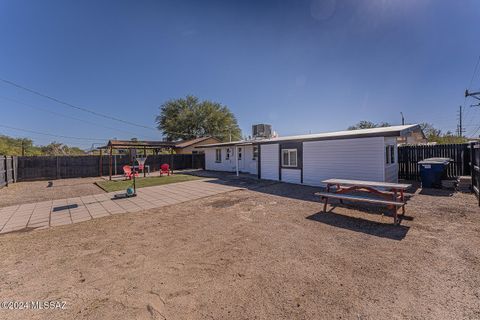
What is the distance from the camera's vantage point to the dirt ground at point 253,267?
2.11 m

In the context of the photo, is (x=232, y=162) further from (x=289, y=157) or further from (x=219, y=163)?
(x=289, y=157)

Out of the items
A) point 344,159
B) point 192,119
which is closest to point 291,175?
point 344,159

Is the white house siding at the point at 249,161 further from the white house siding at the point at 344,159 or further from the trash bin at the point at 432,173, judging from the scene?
the trash bin at the point at 432,173

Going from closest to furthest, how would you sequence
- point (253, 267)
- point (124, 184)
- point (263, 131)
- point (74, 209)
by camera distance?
point (253, 267)
point (74, 209)
point (124, 184)
point (263, 131)

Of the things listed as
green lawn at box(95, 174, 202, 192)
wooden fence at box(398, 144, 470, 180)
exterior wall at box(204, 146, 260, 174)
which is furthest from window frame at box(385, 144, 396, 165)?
green lawn at box(95, 174, 202, 192)

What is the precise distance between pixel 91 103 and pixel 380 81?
106 feet

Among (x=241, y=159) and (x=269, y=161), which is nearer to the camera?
(x=269, y=161)

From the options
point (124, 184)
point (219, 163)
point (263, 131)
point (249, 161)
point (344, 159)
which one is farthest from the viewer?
point (219, 163)

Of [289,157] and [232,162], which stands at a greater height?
[289,157]

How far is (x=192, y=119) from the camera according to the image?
34656mm

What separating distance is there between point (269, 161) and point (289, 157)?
1474mm

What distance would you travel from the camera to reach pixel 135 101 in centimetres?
2702

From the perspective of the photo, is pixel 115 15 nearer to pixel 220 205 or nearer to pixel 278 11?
pixel 278 11

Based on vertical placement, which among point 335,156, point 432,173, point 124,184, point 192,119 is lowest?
point 124,184
